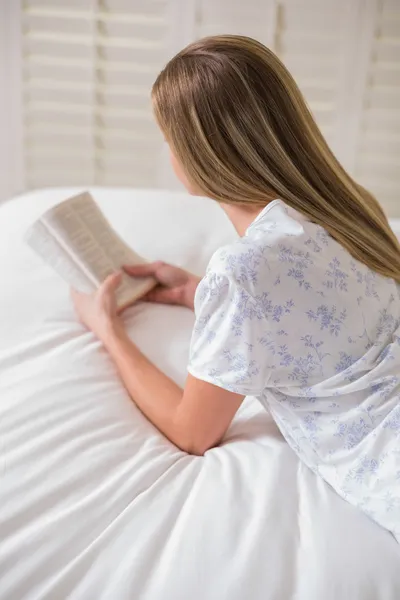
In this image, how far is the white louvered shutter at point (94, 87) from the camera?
87.5 inches

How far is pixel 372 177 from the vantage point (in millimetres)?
2312

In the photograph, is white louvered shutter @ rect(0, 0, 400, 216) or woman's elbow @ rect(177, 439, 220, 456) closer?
woman's elbow @ rect(177, 439, 220, 456)

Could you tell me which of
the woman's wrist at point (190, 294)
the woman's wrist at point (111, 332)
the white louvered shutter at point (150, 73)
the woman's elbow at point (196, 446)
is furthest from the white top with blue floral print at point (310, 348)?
the white louvered shutter at point (150, 73)

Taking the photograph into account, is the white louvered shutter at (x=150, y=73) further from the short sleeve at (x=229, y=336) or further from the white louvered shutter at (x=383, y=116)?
the short sleeve at (x=229, y=336)

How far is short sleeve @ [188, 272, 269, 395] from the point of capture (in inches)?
32.7

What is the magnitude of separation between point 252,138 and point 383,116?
1.45 m

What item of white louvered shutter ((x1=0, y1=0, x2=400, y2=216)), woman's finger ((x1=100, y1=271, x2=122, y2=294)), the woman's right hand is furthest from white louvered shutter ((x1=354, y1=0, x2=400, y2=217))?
woman's finger ((x1=100, y1=271, x2=122, y2=294))

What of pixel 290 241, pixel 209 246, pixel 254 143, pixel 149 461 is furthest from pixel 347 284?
pixel 209 246

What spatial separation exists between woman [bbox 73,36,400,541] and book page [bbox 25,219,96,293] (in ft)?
0.96

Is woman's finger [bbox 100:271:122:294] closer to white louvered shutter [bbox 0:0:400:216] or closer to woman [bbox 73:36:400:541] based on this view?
woman [bbox 73:36:400:541]

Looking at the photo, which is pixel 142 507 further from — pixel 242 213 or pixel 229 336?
pixel 242 213

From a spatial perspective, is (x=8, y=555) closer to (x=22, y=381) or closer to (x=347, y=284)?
(x=22, y=381)

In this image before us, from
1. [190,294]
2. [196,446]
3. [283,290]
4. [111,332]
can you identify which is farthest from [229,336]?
[190,294]

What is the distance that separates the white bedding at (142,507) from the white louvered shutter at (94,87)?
1328mm
